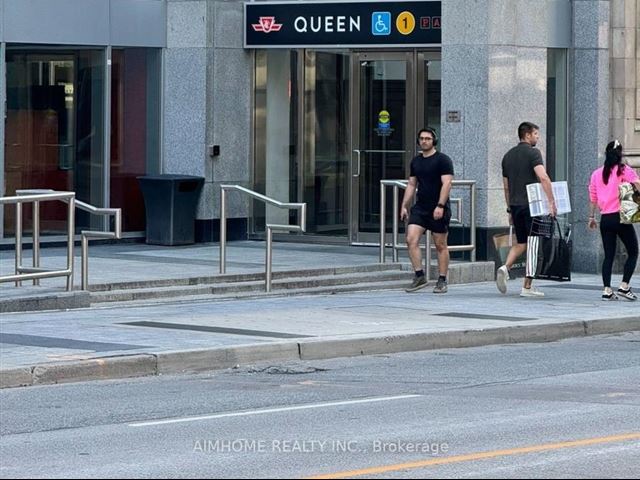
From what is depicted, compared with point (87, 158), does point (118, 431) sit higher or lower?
lower

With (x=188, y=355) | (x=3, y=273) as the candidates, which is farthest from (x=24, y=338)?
(x=3, y=273)

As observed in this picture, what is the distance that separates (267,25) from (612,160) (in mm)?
6738

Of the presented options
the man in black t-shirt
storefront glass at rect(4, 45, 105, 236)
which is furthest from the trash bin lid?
the man in black t-shirt

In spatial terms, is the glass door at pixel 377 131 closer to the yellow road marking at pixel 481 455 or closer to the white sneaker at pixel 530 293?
the white sneaker at pixel 530 293

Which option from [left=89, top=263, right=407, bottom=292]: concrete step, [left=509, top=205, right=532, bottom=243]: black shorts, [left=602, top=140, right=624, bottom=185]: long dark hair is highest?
[left=602, top=140, right=624, bottom=185]: long dark hair

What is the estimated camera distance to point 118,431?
969 centimetres

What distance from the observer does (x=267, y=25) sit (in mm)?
23031

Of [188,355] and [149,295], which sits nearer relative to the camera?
[188,355]

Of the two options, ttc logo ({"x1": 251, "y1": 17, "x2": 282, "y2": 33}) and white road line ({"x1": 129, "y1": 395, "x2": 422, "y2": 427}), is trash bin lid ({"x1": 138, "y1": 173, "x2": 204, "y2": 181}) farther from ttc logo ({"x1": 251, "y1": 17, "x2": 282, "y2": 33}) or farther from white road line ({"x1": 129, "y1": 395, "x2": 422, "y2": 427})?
white road line ({"x1": 129, "y1": 395, "x2": 422, "y2": 427})

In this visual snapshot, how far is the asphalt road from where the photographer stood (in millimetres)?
8477

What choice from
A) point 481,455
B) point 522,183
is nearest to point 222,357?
point 481,455

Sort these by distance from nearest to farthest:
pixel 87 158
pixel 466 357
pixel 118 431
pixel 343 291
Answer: pixel 118 431 → pixel 466 357 → pixel 343 291 → pixel 87 158

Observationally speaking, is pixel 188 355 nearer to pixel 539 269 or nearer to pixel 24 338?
pixel 24 338

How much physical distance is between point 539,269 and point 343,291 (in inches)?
92.6
